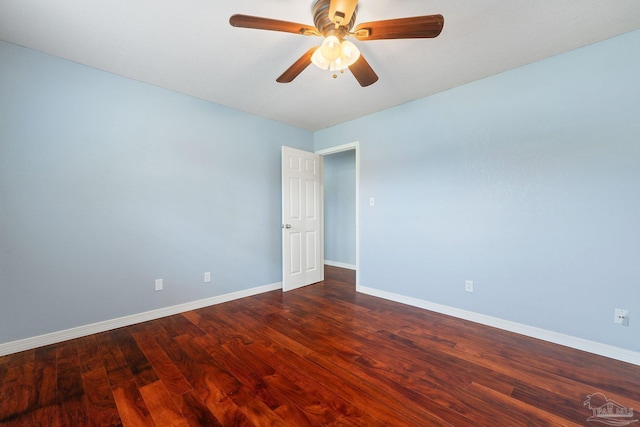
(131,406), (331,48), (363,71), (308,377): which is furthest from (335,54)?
(131,406)

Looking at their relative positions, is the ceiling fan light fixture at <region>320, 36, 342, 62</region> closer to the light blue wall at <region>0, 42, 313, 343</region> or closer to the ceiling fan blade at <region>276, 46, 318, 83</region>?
the ceiling fan blade at <region>276, 46, 318, 83</region>

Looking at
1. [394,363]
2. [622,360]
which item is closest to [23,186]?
[394,363]

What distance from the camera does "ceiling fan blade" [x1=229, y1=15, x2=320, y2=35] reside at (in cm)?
142

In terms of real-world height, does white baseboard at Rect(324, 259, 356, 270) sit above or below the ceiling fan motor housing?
below

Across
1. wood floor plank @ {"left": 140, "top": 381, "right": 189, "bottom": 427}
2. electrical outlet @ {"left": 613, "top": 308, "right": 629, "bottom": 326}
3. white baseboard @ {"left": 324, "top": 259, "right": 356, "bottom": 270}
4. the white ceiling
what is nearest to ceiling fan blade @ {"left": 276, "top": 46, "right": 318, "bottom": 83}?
the white ceiling

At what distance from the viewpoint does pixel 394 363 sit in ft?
6.40

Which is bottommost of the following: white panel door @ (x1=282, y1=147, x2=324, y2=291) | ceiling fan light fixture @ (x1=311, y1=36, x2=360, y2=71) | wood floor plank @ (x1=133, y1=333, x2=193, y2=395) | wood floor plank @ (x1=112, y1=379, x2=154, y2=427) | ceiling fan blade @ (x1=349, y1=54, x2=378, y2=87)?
wood floor plank @ (x1=112, y1=379, x2=154, y2=427)

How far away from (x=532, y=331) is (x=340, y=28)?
300 centimetres

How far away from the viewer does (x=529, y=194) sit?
238cm

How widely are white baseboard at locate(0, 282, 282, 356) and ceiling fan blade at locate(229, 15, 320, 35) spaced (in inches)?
112

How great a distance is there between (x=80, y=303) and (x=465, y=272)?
383 centimetres

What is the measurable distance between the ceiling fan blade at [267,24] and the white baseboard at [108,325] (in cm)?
284

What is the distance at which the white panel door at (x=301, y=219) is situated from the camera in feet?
12.3

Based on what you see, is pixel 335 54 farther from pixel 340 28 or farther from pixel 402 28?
pixel 402 28
